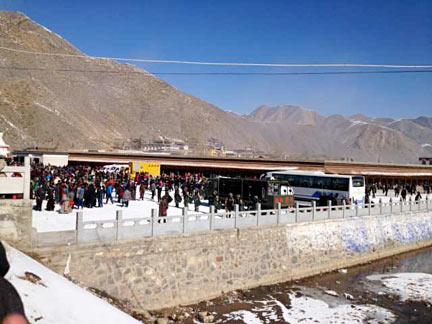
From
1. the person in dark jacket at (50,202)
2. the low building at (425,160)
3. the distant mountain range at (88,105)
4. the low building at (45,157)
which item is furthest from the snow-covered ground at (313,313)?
the low building at (425,160)

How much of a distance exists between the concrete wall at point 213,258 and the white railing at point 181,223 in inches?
10.5

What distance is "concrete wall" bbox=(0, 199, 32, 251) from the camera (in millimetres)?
10703

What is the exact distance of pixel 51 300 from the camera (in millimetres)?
7828

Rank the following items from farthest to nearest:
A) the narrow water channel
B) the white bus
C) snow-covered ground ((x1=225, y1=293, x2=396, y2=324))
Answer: the white bus < the narrow water channel < snow-covered ground ((x1=225, y1=293, x2=396, y2=324))

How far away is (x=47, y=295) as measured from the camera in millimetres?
8016

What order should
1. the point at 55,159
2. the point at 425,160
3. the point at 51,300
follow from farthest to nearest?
the point at 425,160 < the point at 55,159 < the point at 51,300

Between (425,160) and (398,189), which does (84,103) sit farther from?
(398,189)

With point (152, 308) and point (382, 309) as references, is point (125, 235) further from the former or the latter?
point (382, 309)

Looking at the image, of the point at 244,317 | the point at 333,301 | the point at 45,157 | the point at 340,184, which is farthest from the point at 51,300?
the point at 45,157

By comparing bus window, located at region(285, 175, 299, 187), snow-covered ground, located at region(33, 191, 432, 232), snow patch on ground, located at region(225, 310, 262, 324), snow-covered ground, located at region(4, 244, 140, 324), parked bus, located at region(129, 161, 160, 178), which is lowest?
snow patch on ground, located at region(225, 310, 262, 324)

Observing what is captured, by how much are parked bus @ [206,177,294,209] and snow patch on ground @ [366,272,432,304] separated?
19.8ft

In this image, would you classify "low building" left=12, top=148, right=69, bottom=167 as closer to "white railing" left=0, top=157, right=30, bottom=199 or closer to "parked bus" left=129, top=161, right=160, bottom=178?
"parked bus" left=129, top=161, right=160, bottom=178

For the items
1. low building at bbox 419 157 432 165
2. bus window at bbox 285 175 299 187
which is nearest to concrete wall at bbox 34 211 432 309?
bus window at bbox 285 175 299 187

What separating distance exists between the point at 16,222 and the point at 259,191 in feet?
50.5
